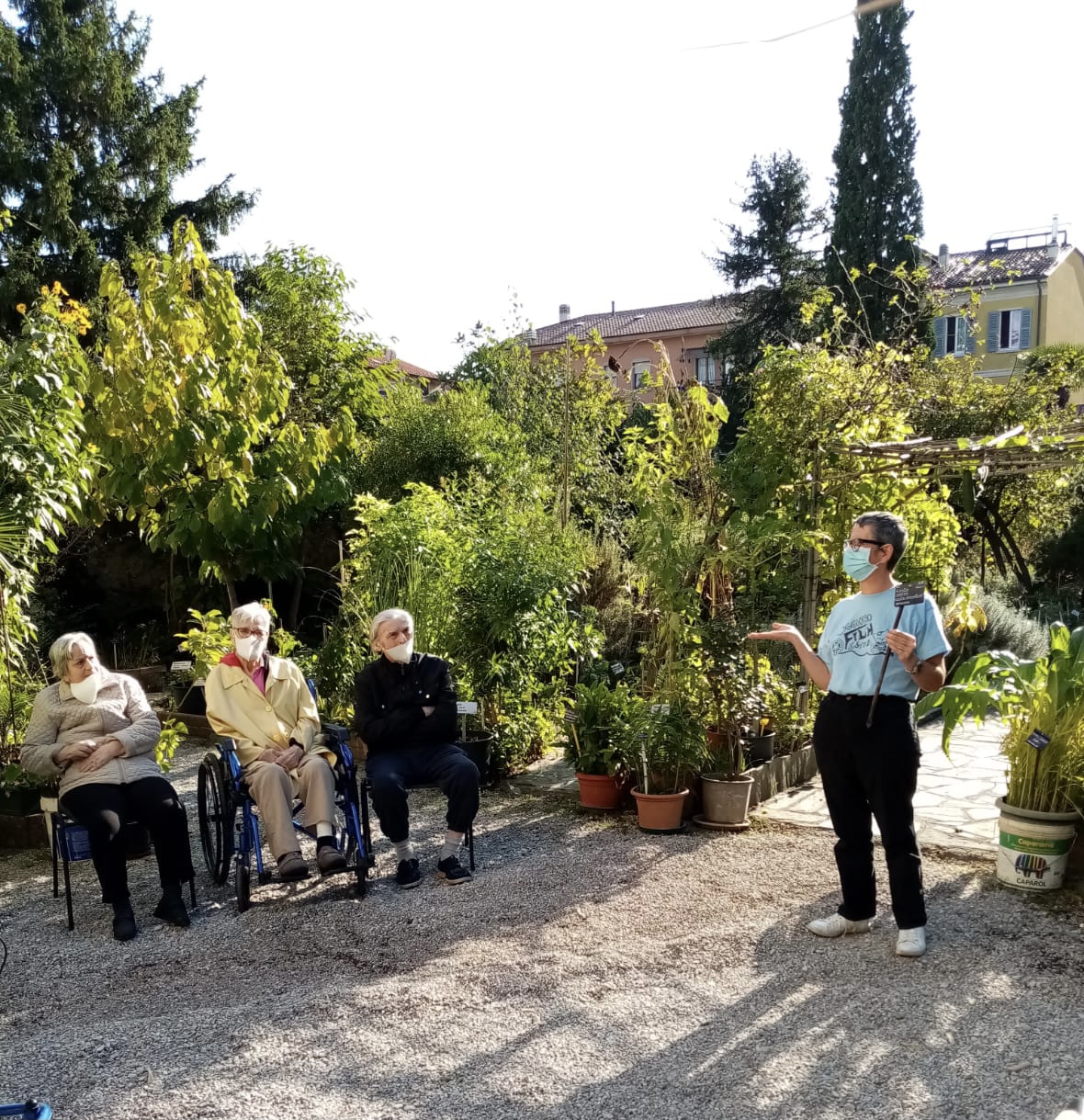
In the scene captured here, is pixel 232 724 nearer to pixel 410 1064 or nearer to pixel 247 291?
pixel 410 1064

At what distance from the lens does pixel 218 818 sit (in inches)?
170

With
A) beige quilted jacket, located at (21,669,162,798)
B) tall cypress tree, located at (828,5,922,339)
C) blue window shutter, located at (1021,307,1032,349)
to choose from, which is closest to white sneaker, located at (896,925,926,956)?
beige quilted jacket, located at (21,669,162,798)

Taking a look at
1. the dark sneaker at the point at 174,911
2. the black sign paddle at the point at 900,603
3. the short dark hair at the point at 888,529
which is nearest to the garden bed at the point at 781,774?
the black sign paddle at the point at 900,603

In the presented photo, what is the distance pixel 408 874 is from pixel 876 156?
67.0ft

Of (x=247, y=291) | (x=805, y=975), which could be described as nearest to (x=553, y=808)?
(x=805, y=975)

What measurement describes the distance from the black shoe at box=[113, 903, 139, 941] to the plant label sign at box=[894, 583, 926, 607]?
10.2 feet

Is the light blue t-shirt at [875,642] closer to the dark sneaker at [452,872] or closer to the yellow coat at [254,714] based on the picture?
the dark sneaker at [452,872]

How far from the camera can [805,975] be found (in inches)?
130

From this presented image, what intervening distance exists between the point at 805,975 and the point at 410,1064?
1.35 metres

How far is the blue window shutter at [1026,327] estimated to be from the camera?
28188 millimetres

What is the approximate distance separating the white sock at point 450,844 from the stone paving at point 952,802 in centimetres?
174

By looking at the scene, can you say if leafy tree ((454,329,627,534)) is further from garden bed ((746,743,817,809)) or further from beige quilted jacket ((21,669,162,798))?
beige quilted jacket ((21,669,162,798))

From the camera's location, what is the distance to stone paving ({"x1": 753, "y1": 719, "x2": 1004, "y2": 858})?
4.83 metres

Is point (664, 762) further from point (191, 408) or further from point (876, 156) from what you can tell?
point (876, 156)
